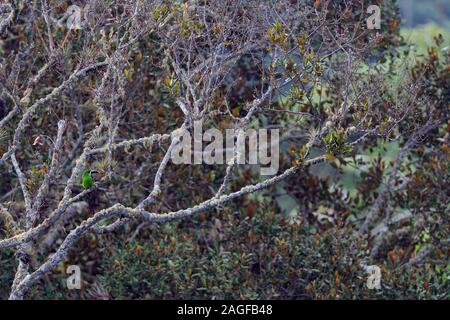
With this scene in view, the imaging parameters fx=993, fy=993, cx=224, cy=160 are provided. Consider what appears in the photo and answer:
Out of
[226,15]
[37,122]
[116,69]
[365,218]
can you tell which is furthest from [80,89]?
[365,218]

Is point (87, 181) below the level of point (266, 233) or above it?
above

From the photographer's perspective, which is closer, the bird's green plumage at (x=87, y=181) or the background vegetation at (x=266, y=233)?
the bird's green plumage at (x=87, y=181)

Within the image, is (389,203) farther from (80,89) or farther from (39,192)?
(39,192)

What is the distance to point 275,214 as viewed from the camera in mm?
10391

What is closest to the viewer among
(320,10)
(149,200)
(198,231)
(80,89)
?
(149,200)

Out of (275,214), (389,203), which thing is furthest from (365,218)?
(275,214)

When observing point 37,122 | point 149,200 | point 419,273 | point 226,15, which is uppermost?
point 226,15

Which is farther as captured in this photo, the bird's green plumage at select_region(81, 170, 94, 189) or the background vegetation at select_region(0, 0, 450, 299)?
the background vegetation at select_region(0, 0, 450, 299)

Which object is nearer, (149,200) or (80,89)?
(149,200)

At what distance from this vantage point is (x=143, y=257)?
9.66 metres

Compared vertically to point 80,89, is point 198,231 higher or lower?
lower

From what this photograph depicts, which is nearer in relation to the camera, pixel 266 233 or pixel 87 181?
pixel 87 181

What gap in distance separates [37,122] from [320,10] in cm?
295

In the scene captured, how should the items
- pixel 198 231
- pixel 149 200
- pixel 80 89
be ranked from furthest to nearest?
1. pixel 198 231
2. pixel 80 89
3. pixel 149 200
